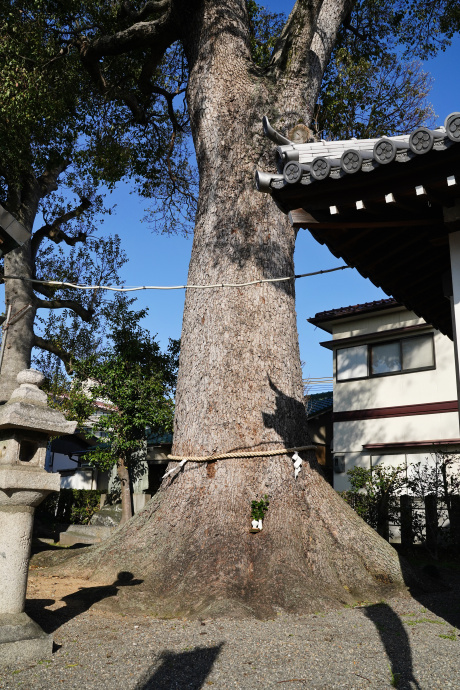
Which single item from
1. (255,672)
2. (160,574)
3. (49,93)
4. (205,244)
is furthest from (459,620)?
(49,93)

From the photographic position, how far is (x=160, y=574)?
19.5ft

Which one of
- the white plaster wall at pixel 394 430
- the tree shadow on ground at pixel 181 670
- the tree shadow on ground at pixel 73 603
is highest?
the white plaster wall at pixel 394 430

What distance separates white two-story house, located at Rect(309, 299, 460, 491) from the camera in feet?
49.5

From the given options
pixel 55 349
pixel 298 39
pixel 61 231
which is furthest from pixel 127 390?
pixel 298 39

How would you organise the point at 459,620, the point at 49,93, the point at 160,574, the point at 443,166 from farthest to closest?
the point at 49,93 → the point at 160,574 → the point at 459,620 → the point at 443,166

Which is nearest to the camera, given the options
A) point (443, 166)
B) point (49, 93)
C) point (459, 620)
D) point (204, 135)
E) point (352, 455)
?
point (443, 166)

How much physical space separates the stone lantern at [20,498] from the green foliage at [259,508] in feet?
8.38

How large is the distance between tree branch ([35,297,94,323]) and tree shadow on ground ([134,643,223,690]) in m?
10.2

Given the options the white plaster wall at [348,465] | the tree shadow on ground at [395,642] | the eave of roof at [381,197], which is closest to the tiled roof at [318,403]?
the white plaster wall at [348,465]

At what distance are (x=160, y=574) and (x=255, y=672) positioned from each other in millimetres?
2252

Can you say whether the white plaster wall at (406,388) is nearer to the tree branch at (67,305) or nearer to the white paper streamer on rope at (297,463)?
the tree branch at (67,305)

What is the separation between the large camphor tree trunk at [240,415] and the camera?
581 centimetres

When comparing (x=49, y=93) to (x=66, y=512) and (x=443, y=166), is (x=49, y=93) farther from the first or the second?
(x=66, y=512)

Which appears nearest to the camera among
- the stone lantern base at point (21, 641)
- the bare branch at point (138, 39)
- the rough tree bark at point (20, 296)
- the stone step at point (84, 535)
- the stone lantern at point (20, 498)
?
the stone lantern base at point (21, 641)
